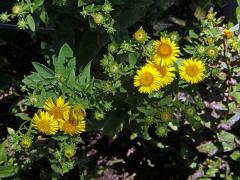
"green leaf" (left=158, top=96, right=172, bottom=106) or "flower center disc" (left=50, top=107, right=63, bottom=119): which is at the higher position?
"green leaf" (left=158, top=96, right=172, bottom=106)

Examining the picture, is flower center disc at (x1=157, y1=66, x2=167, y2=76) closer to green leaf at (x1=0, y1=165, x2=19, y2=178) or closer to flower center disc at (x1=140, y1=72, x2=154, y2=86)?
flower center disc at (x1=140, y1=72, x2=154, y2=86)

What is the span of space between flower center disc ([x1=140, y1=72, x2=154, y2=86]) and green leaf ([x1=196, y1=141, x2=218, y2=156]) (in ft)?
2.43

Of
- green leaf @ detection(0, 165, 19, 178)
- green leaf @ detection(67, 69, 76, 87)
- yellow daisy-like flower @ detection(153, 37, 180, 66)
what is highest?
yellow daisy-like flower @ detection(153, 37, 180, 66)

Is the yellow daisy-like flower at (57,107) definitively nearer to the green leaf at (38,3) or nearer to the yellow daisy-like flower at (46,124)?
the yellow daisy-like flower at (46,124)

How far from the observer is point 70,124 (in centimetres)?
214

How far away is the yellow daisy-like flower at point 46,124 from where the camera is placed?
212 centimetres

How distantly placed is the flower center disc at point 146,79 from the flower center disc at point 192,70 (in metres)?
0.16

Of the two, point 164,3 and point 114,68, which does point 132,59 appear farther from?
point 164,3

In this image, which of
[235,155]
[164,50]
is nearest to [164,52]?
[164,50]

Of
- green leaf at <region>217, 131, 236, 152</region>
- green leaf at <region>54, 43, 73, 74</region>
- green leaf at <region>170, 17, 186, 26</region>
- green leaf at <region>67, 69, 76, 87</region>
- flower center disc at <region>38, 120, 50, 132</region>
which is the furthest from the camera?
green leaf at <region>170, 17, 186, 26</region>

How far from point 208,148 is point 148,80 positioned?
2.61 ft

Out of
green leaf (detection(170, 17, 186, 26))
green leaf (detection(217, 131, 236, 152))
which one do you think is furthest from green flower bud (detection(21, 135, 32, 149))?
green leaf (detection(170, 17, 186, 26))

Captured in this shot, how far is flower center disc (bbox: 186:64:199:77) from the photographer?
2.16 meters

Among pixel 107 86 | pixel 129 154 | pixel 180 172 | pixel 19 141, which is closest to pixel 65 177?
pixel 129 154
